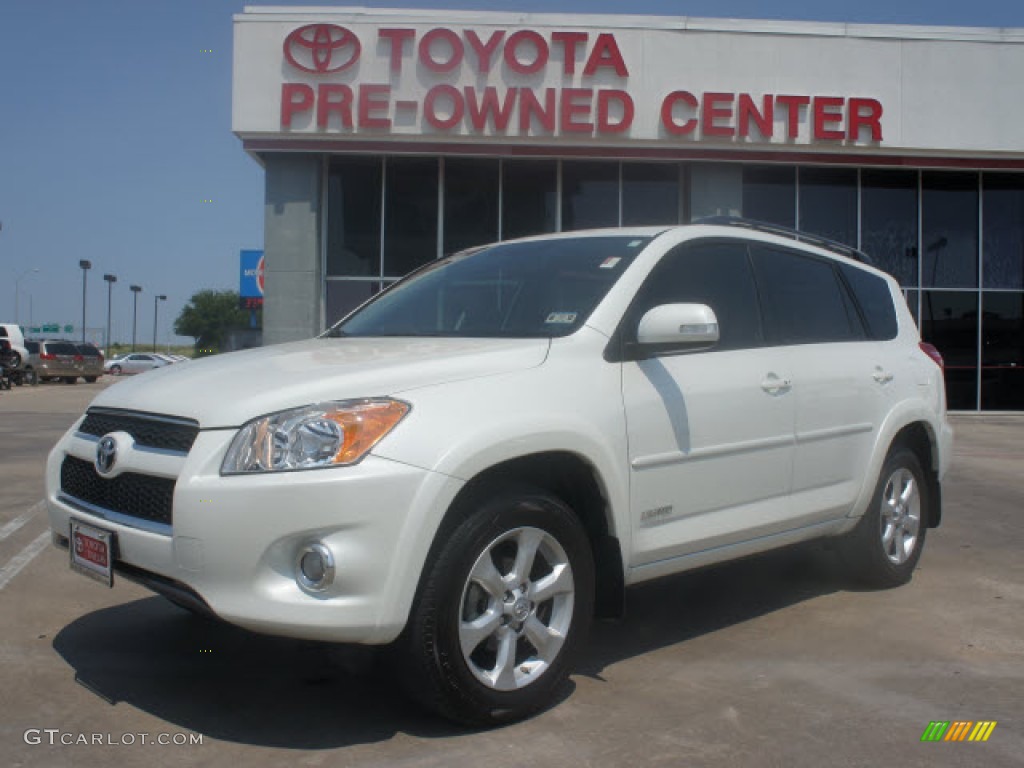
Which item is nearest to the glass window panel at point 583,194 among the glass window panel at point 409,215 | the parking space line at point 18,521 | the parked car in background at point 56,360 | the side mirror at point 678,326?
the glass window panel at point 409,215

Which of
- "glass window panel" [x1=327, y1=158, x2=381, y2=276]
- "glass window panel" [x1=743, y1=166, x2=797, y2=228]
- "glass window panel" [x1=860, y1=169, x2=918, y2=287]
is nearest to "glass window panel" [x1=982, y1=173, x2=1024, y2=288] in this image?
"glass window panel" [x1=860, y1=169, x2=918, y2=287]

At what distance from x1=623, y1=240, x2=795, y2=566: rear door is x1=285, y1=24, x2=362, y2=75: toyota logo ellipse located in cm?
1373

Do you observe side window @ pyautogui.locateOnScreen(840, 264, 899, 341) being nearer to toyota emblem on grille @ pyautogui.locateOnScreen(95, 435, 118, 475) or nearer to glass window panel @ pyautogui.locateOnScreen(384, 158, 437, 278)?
toyota emblem on grille @ pyautogui.locateOnScreen(95, 435, 118, 475)

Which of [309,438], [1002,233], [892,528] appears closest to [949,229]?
[1002,233]

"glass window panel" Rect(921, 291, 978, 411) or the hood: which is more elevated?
"glass window panel" Rect(921, 291, 978, 411)

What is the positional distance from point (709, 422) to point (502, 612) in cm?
125

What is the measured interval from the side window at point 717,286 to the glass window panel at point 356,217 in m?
13.9

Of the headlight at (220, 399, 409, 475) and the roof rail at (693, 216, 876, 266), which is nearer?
the headlight at (220, 399, 409, 475)

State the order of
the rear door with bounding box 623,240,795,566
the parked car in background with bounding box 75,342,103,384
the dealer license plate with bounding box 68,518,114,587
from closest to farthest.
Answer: the dealer license plate with bounding box 68,518,114,587
the rear door with bounding box 623,240,795,566
the parked car in background with bounding box 75,342,103,384

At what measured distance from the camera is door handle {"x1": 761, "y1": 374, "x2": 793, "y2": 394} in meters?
4.30

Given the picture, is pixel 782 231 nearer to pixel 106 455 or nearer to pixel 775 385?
pixel 775 385

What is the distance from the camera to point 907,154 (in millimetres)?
17750

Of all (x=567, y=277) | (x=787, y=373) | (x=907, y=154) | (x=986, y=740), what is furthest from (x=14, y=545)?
(x=907, y=154)

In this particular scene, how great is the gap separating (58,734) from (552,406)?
1.96 m
